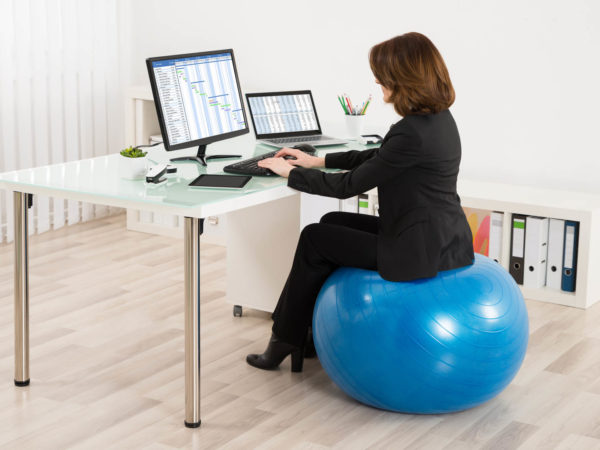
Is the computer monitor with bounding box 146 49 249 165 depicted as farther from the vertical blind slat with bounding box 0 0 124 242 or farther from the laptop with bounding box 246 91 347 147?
the vertical blind slat with bounding box 0 0 124 242

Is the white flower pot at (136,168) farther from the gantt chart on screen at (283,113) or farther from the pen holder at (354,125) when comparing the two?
the pen holder at (354,125)

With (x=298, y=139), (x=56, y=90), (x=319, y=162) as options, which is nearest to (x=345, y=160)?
(x=319, y=162)

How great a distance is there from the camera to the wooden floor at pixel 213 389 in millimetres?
2674

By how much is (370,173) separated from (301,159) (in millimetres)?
453

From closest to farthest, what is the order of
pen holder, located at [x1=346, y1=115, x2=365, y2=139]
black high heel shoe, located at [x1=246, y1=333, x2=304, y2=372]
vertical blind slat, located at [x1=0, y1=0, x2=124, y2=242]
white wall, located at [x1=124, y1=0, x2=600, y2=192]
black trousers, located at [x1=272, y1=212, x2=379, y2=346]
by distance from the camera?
1. black trousers, located at [x1=272, y1=212, x2=379, y2=346]
2. black high heel shoe, located at [x1=246, y1=333, x2=304, y2=372]
3. pen holder, located at [x1=346, y1=115, x2=365, y2=139]
4. white wall, located at [x1=124, y1=0, x2=600, y2=192]
5. vertical blind slat, located at [x1=0, y1=0, x2=124, y2=242]

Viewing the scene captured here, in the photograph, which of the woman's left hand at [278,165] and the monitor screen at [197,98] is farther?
the monitor screen at [197,98]

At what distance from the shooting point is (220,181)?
9.02 feet

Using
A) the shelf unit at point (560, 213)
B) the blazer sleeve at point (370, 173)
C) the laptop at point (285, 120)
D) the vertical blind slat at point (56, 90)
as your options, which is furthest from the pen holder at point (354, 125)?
the vertical blind slat at point (56, 90)

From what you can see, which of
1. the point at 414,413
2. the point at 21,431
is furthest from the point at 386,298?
the point at 21,431

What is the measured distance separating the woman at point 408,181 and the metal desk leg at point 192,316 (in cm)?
37

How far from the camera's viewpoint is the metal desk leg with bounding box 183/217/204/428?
8.46 ft

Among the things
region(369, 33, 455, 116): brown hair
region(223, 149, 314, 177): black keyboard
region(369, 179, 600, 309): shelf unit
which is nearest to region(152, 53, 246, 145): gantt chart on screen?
region(223, 149, 314, 177): black keyboard

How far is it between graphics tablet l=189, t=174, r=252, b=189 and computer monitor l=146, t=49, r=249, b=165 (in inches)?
10.4

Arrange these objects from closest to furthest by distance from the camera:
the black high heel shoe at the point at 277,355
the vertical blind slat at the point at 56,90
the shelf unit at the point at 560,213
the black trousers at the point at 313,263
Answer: the black trousers at the point at 313,263
the black high heel shoe at the point at 277,355
the shelf unit at the point at 560,213
the vertical blind slat at the point at 56,90
